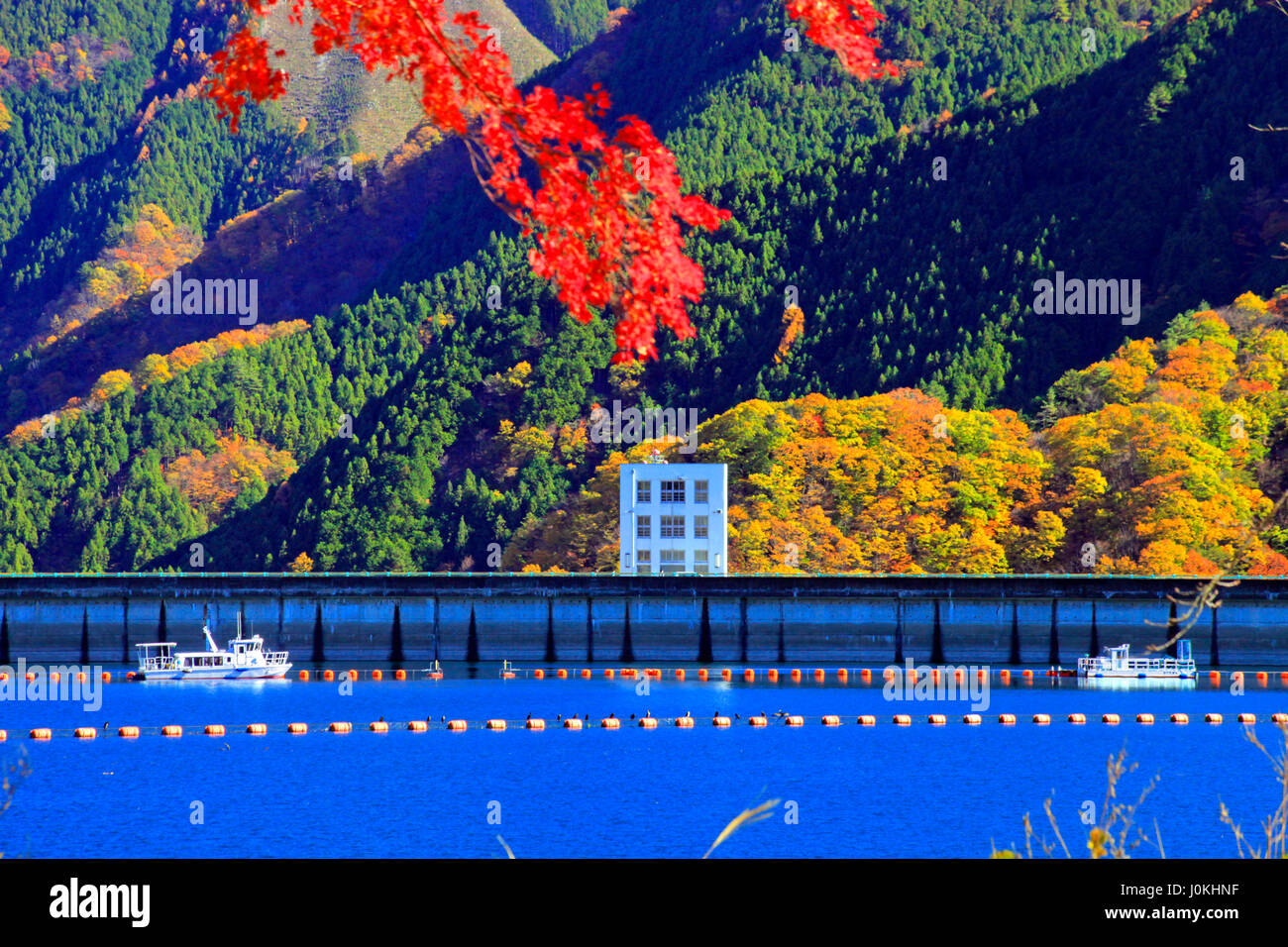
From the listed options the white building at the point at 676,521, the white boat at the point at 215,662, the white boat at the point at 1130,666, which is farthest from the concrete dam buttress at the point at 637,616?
the white building at the point at 676,521

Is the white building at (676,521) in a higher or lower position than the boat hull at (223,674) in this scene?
higher

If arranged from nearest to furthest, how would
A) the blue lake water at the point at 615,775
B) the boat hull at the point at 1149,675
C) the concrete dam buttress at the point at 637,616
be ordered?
the blue lake water at the point at 615,775 → the boat hull at the point at 1149,675 → the concrete dam buttress at the point at 637,616

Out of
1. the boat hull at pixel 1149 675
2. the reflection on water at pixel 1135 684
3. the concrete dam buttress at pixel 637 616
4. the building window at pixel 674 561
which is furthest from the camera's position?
the building window at pixel 674 561

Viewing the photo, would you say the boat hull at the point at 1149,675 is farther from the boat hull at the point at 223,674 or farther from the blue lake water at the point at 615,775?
the boat hull at the point at 223,674

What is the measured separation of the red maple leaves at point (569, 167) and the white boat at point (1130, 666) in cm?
8941

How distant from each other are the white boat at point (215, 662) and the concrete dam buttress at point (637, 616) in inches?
50.8

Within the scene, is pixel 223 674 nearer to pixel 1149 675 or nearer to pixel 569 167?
pixel 1149 675

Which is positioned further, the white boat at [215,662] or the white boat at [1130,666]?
the white boat at [215,662]

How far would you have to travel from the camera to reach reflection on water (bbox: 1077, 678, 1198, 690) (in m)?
102

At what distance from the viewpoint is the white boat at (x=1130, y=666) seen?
10050cm

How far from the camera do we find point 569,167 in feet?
42.6

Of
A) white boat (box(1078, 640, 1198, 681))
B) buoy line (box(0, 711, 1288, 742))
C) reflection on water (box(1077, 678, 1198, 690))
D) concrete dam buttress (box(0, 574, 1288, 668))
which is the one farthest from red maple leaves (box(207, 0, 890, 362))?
reflection on water (box(1077, 678, 1198, 690))

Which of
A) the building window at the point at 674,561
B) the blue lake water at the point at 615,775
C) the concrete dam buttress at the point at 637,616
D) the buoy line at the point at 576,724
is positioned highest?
the building window at the point at 674,561
